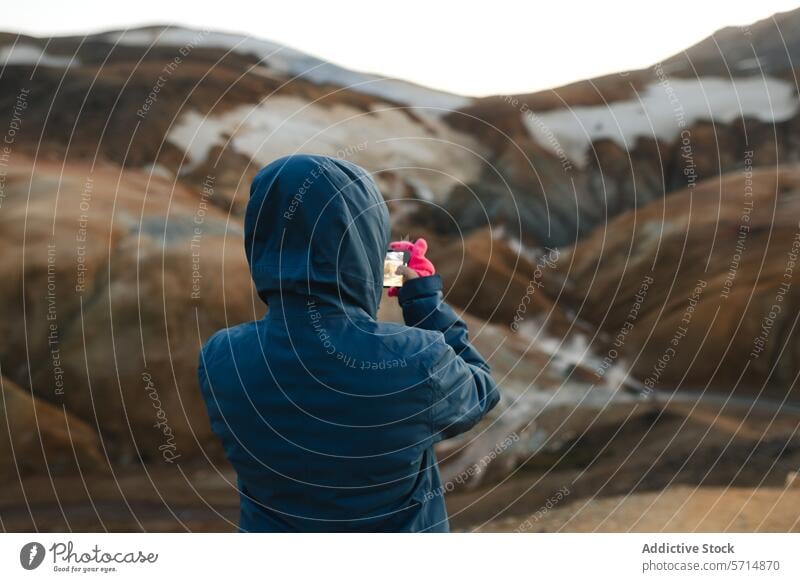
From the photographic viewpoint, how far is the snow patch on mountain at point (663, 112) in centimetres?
314

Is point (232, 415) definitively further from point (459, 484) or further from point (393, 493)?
point (459, 484)

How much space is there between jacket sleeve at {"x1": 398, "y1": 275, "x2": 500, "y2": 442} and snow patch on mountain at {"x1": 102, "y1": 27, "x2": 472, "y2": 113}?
5.11 ft

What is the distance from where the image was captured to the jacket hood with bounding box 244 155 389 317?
1.47 meters

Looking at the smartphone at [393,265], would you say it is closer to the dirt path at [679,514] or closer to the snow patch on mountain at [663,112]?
the dirt path at [679,514]

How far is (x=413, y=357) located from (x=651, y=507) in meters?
1.70

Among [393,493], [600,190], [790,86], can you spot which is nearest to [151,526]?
[393,493]

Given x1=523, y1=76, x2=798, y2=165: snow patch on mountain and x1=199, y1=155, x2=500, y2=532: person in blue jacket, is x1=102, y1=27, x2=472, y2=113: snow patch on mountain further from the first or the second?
x1=199, y1=155, x2=500, y2=532: person in blue jacket

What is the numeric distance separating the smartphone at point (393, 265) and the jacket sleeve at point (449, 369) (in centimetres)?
10

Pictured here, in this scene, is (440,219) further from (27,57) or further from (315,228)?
(315,228)

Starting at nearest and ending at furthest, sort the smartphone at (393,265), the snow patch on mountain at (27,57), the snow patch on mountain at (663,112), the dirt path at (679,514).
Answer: the smartphone at (393,265) < the dirt path at (679,514) < the snow patch on mountain at (27,57) < the snow patch on mountain at (663,112)

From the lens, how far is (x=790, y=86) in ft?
10.3

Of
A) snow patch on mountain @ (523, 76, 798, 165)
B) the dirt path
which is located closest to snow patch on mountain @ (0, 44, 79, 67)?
snow patch on mountain @ (523, 76, 798, 165)

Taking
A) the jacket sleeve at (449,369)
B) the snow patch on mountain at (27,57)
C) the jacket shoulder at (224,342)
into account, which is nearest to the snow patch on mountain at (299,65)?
the snow patch on mountain at (27,57)

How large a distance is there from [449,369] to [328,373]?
19 centimetres
